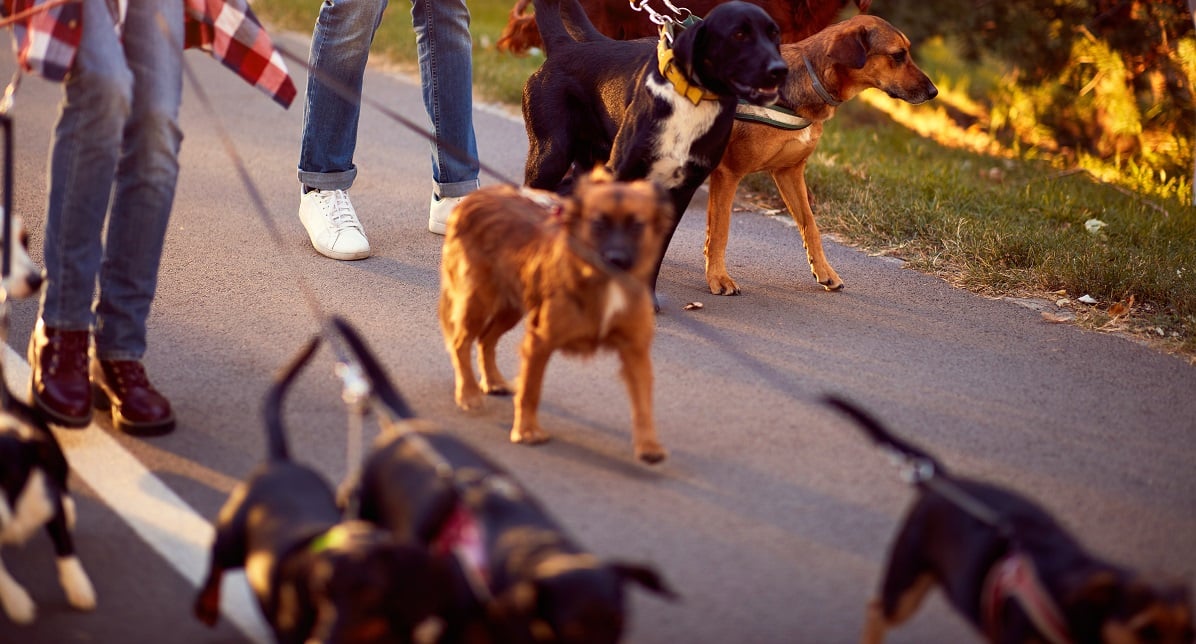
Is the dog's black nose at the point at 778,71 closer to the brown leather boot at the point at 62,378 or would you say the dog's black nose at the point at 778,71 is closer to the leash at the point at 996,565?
the leash at the point at 996,565

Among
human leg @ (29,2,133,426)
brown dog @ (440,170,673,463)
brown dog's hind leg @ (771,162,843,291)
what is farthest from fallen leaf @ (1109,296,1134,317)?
human leg @ (29,2,133,426)

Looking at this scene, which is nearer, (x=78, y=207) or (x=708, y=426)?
(x=78, y=207)

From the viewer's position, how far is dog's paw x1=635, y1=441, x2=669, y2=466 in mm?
3572

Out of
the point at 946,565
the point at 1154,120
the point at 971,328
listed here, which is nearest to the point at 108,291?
the point at 946,565

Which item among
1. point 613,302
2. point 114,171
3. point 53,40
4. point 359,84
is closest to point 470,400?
point 613,302

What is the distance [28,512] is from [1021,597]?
2180 mm

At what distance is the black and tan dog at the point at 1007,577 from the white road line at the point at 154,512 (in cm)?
147

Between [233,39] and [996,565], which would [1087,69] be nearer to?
[233,39]

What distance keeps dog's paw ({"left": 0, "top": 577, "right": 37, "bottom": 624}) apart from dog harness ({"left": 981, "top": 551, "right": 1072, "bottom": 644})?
7.04 ft

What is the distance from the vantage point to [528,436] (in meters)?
3.66

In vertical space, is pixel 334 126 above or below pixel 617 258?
below

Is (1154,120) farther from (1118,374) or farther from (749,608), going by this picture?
(749,608)

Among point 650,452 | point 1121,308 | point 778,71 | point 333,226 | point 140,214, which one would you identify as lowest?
point 333,226

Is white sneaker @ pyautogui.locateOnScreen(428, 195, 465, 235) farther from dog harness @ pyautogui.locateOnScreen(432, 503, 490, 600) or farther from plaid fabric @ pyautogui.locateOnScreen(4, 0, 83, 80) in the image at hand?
dog harness @ pyautogui.locateOnScreen(432, 503, 490, 600)
